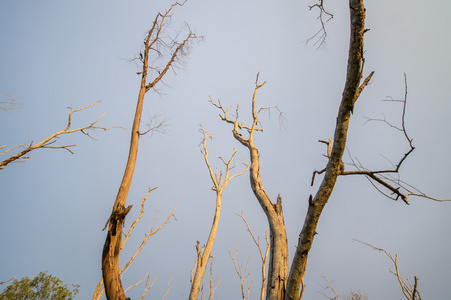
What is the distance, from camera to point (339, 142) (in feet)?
5.65

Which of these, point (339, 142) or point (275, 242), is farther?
point (275, 242)

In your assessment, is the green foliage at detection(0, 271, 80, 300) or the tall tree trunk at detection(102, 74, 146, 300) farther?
the green foliage at detection(0, 271, 80, 300)

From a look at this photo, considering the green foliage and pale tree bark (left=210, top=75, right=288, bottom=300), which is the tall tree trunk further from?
the green foliage

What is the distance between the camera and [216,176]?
→ 7.20 m

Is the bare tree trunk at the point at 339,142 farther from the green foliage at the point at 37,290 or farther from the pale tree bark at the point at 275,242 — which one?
the green foliage at the point at 37,290

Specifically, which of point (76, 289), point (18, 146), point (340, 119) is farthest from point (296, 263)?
point (76, 289)

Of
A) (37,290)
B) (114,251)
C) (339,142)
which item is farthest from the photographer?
Answer: (37,290)

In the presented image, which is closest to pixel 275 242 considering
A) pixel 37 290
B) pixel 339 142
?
pixel 339 142

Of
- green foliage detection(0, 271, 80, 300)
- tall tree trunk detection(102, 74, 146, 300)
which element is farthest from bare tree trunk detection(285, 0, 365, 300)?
green foliage detection(0, 271, 80, 300)

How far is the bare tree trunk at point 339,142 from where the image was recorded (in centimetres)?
168

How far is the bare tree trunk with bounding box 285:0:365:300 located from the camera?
1.68 meters

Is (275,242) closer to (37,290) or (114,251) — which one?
(114,251)

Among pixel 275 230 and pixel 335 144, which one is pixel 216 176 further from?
pixel 335 144

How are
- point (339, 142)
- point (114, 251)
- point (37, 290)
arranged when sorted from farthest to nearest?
point (37, 290), point (114, 251), point (339, 142)
